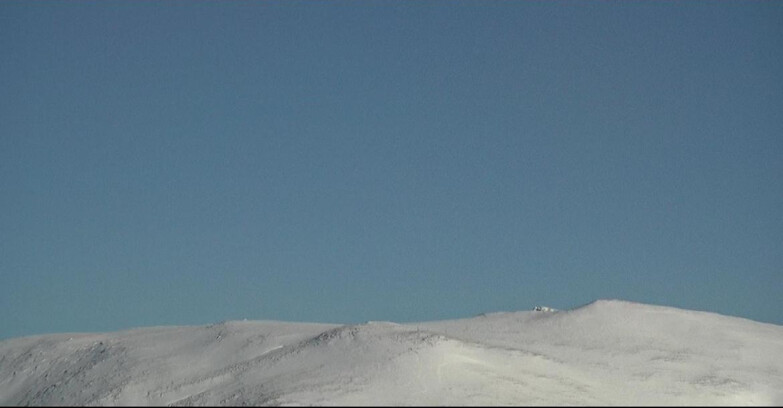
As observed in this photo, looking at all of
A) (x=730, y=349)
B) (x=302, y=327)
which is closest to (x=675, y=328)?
(x=730, y=349)

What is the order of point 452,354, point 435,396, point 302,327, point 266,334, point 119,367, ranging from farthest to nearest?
point 302,327, point 266,334, point 119,367, point 452,354, point 435,396

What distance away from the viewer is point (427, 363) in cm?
1370

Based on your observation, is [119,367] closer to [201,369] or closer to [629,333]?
[201,369]

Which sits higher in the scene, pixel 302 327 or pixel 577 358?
pixel 302 327

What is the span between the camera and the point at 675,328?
60.7 feet

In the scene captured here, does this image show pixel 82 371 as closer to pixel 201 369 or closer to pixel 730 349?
pixel 201 369

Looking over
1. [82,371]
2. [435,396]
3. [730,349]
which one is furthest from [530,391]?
[82,371]

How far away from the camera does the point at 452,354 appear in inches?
558

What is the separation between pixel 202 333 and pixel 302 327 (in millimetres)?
2097

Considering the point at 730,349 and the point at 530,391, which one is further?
the point at 730,349

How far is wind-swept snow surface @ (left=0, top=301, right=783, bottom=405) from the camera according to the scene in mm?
12953

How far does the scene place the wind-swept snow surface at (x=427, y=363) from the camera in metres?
13.0

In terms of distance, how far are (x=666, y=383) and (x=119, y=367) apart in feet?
31.9

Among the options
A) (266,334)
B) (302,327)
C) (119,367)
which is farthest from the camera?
(302,327)
